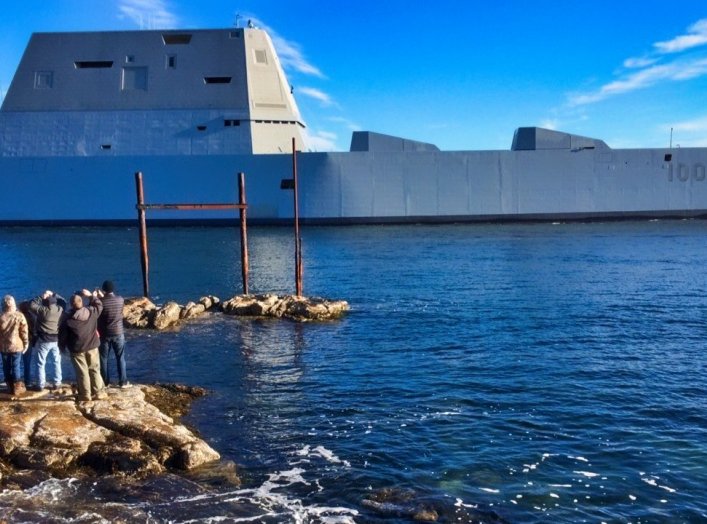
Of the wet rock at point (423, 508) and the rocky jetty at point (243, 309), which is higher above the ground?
the rocky jetty at point (243, 309)

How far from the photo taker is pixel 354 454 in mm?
7211

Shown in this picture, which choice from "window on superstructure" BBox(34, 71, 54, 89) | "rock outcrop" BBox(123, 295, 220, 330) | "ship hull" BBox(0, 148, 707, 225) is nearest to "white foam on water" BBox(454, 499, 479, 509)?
"rock outcrop" BBox(123, 295, 220, 330)

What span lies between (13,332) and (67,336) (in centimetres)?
84

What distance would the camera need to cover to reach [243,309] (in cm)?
1585

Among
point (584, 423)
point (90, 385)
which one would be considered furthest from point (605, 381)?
point (90, 385)

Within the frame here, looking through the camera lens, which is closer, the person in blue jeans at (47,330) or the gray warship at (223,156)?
the person in blue jeans at (47,330)

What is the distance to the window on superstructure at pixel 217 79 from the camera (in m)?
43.2

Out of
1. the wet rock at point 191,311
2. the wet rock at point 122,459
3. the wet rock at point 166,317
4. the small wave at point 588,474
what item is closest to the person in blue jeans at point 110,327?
the wet rock at point 122,459

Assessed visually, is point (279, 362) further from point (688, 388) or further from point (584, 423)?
point (688, 388)

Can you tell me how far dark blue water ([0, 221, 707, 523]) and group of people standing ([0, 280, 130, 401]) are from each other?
1.41 metres

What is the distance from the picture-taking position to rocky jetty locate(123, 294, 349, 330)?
47.5 feet

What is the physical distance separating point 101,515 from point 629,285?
1744 centimetres

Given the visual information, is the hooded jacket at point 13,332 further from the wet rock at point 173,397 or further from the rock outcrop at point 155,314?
the rock outcrop at point 155,314

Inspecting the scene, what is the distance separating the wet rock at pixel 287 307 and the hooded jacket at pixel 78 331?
7.64 meters
